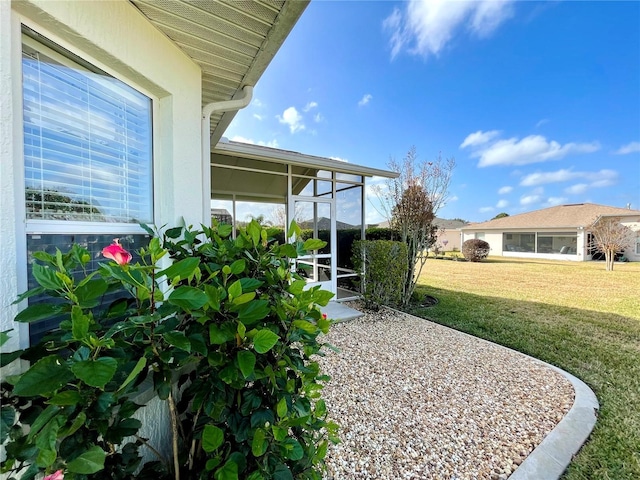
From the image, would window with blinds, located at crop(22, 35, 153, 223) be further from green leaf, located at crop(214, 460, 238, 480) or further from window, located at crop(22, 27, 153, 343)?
green leaf, located at crop(214, 460, 238, 480)

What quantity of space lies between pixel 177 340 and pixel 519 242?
30.7 m

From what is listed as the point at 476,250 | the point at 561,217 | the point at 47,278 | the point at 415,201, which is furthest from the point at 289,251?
the point at 561,217

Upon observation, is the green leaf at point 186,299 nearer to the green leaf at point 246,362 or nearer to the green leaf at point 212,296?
the green leaf at point 212,296

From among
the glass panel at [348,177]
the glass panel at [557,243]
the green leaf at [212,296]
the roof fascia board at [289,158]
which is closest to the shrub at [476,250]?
Result: the glass panel at [557,243]

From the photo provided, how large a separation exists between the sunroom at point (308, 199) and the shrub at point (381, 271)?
0.61 metres

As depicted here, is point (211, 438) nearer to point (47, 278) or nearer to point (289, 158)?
point (47, 278)

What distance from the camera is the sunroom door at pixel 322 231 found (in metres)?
7.25

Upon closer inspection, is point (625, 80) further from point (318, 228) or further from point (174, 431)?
point (174, 431)

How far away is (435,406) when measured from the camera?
3.03 meters

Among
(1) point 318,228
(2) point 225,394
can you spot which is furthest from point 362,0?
(2) point 225,394

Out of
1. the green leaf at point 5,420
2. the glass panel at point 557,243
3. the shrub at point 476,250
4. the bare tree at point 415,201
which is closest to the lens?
the green leaf at point 5,420

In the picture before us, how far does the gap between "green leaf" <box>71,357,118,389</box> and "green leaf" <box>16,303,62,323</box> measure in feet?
0.93

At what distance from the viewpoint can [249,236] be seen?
5.35 feet

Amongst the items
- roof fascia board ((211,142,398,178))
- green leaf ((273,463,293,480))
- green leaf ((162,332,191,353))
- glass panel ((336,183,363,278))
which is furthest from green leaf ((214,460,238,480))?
glass panel ((336,183,363,278))
